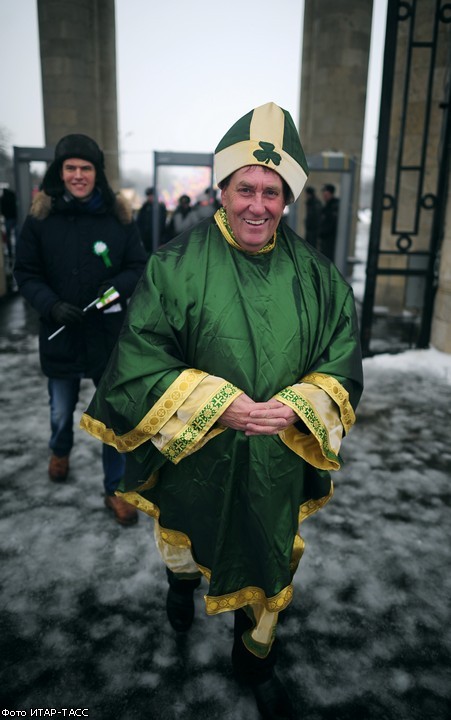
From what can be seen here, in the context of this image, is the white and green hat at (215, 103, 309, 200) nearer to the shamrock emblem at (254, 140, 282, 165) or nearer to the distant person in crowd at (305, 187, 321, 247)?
the shamrock emblem at (254, 140, 282, 165)

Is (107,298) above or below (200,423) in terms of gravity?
above

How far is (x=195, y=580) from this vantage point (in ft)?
7.13

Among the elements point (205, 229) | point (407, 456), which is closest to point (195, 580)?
point (205, 229)

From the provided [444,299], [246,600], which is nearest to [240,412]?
[246,600]

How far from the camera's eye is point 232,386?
158 cm

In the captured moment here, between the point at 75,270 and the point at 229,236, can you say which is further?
the point at 75,270

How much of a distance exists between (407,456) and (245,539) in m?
2.51

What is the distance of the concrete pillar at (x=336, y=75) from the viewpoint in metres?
13.9

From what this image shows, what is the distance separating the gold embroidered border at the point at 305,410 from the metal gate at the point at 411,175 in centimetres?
465

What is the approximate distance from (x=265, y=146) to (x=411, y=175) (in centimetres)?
773

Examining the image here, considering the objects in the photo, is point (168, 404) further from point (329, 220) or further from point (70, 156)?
point (329, 220)

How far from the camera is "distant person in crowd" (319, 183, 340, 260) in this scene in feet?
31.9

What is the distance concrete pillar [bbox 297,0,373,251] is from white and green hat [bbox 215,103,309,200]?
1274 centimetres

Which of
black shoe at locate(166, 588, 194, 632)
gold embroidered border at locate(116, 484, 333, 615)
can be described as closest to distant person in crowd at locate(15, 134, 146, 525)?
black shoe at locate(166, 588, 194, 632)
